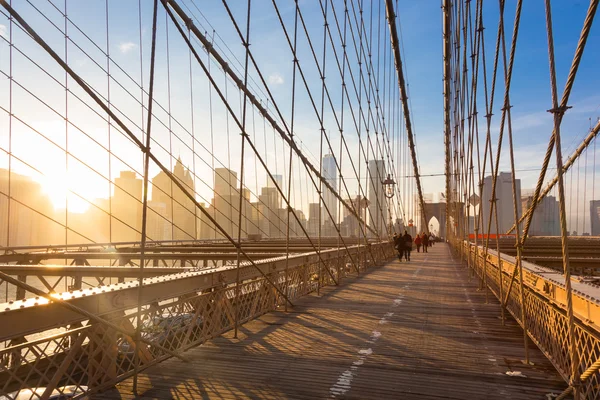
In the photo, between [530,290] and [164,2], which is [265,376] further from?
[164,2]

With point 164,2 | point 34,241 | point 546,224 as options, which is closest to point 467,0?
point 164,2

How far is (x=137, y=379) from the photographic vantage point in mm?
3904

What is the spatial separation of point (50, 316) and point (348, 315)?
4823 mm

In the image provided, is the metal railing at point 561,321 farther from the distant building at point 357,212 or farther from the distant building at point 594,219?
the distant building at point 594,219

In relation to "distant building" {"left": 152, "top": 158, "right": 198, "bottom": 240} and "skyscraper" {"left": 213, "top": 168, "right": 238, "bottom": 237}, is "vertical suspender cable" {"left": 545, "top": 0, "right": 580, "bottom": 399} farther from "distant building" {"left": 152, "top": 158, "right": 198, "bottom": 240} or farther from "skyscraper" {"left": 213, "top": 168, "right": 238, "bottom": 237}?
"skyscraper" {"left": 213, "top": 168, "right": 238, "bottom": 237}

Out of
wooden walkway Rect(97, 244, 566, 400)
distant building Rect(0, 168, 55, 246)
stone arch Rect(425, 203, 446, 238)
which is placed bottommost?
wooden walkway Rect(97, 244, 566, 400)

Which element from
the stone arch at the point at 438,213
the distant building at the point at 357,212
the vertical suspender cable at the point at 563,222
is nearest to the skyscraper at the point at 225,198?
the distant building at the point at 357,212

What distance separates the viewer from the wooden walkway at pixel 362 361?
3.69 meters

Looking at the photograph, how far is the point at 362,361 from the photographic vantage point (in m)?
4.54

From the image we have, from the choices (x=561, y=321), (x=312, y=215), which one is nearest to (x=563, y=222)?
(x=561, y=321)

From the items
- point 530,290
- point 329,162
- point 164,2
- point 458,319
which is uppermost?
point 329,162

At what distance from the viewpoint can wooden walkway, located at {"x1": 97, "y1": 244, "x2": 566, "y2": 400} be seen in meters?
3.69

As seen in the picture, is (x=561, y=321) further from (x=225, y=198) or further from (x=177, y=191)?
(x=225, y=198)

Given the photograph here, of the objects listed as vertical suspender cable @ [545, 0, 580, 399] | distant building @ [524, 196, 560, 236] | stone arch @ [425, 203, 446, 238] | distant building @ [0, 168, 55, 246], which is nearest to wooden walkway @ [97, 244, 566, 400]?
vertical suspender cable @ [545, 0, 580, 399]
